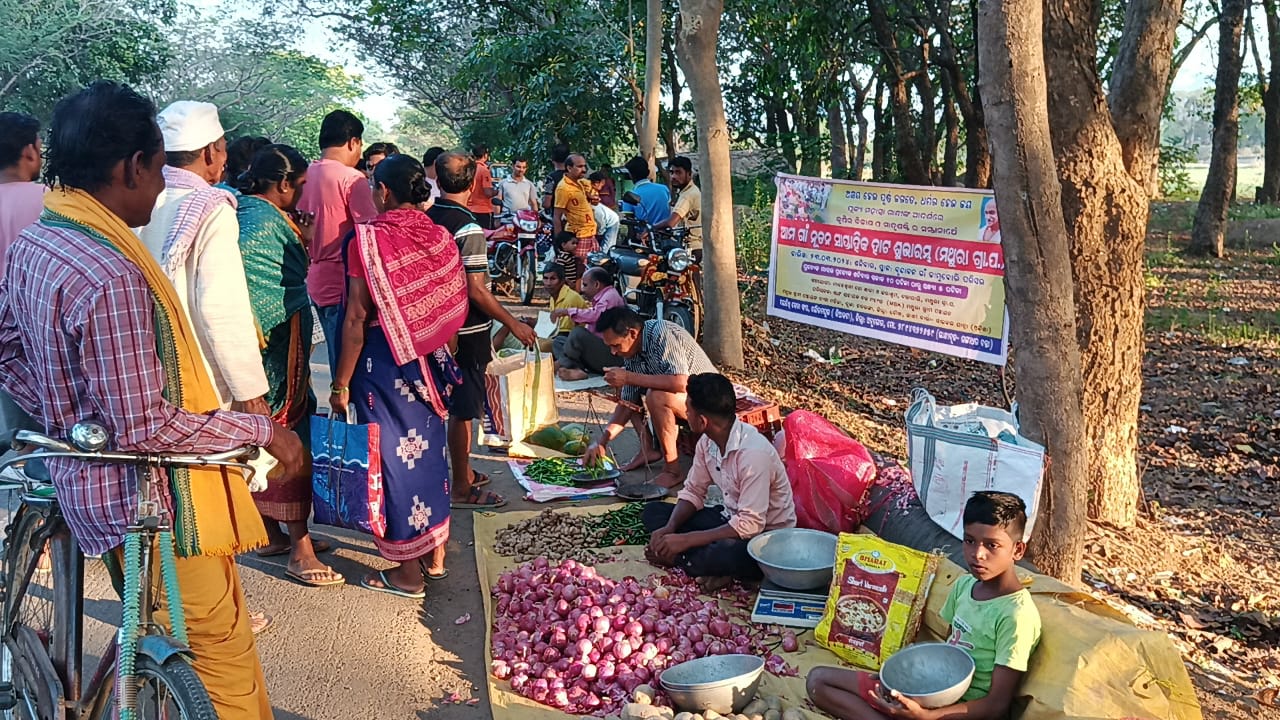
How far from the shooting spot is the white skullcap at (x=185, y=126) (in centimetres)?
344

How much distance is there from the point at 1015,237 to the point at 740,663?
6.62 feet

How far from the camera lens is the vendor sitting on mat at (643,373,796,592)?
4230mm

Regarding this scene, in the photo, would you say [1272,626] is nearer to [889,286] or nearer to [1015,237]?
[1015,237]

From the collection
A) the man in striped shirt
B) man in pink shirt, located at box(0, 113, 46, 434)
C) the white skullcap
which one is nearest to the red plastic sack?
the man in striped shirt

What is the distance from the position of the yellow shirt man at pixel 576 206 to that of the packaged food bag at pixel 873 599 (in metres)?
7.31

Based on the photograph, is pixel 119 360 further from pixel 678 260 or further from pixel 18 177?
pixel 678 260

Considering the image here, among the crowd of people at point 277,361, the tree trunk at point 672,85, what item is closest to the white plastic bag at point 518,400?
the crowd of people at point 277,361

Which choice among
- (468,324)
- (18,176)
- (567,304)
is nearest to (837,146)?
(567,304)

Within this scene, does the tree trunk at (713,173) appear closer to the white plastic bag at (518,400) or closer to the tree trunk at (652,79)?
the tree trunk at (652,79)

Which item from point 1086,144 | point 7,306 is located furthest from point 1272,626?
point 7,306

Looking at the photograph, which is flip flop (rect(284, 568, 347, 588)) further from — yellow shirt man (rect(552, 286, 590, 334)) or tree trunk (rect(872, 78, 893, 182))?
tree trunk (rect(872, 78, 893, 182))

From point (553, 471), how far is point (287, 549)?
1.67 meters

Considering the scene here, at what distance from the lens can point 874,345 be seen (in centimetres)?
970

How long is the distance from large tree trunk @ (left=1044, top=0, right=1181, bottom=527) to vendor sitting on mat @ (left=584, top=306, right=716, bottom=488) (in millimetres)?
2003
